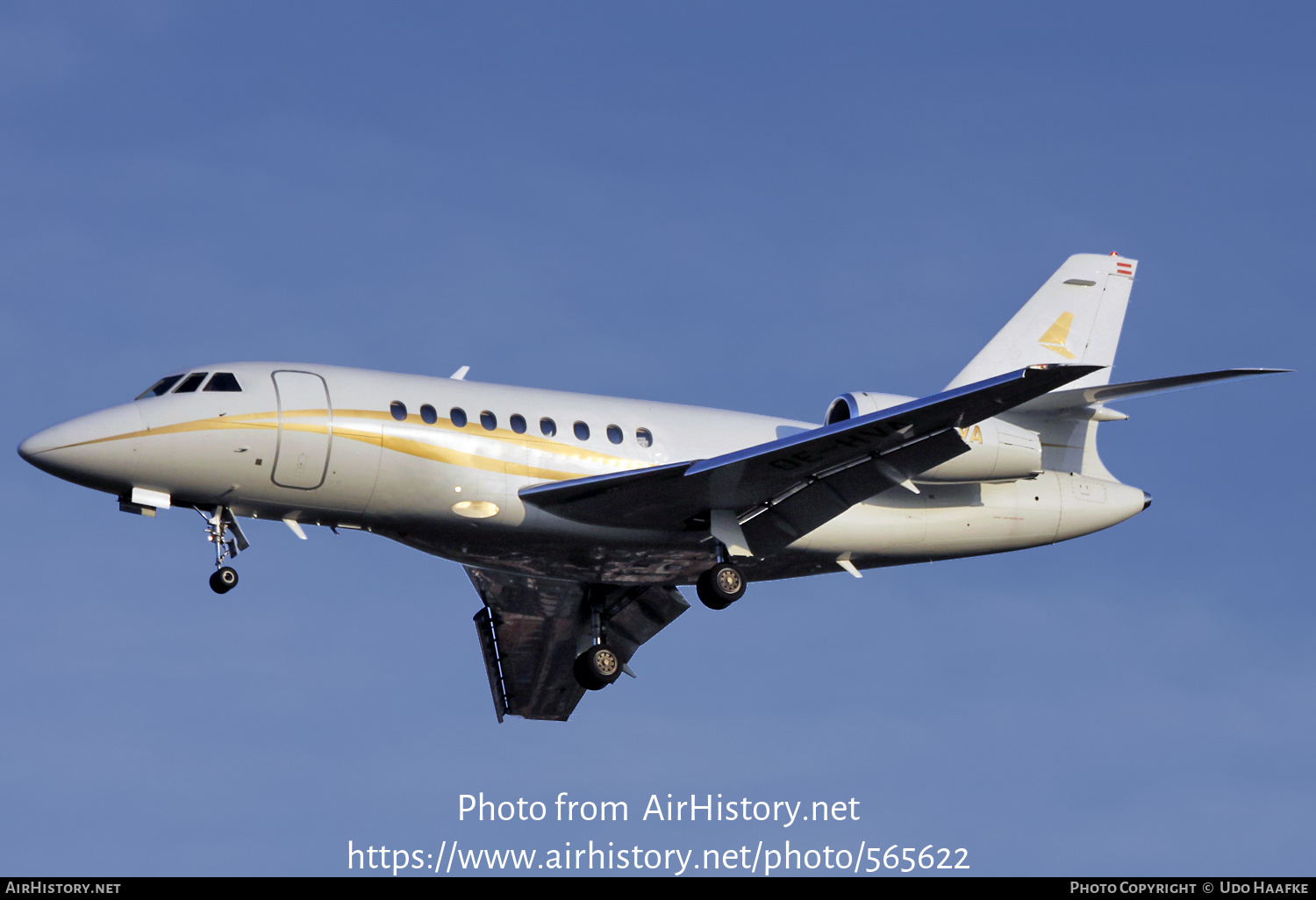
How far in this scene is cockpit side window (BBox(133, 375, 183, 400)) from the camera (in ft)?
79.2

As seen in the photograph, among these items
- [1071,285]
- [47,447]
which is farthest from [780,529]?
[47,447]

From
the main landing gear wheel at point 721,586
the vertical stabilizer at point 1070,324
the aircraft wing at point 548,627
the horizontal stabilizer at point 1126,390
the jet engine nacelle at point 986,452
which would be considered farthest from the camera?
the vertical stabilizer at point 1070,324


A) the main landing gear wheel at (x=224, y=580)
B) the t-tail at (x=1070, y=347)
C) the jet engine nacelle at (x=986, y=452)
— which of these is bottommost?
the main landing gear wheel at (x=224, y=580)

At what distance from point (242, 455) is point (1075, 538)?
13195 millimetres

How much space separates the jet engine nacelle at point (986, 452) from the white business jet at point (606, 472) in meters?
0.03

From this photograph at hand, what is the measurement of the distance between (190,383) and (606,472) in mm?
5930

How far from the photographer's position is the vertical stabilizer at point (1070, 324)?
2925cm

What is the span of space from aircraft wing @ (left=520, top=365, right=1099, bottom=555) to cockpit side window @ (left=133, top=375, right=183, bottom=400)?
5.02m

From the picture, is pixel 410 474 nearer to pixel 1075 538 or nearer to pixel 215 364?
pixel 215 364

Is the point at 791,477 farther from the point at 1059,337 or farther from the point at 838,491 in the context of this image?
the point at 1059,337

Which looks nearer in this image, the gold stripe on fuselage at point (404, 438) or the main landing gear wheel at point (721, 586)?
the gold stripe on fuselage at point (404, 438)

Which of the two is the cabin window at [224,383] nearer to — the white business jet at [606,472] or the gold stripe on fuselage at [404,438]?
the white business jet at [606,472]

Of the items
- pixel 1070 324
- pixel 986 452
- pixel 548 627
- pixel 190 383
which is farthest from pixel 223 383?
pixel 1070 324

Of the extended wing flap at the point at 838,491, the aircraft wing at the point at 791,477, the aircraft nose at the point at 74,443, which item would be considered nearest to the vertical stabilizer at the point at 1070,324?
the extended wing flap at the point at 838,491
